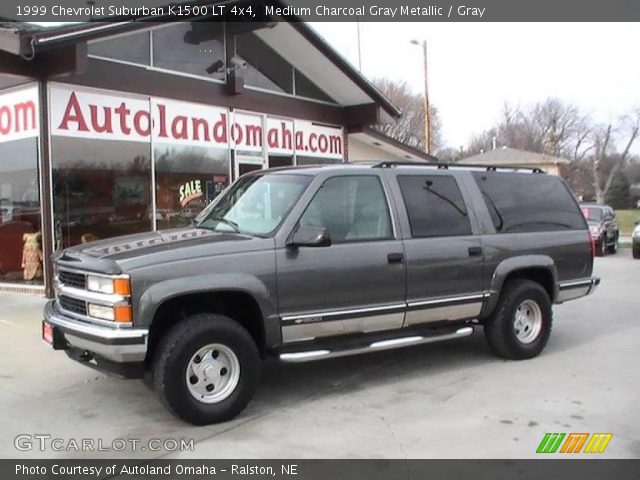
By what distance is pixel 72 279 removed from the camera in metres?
5.09

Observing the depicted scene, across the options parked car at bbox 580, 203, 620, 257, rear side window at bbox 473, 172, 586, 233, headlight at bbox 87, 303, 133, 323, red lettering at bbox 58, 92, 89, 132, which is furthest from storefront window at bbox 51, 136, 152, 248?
parked car at bbox 580, 203, 620, 257

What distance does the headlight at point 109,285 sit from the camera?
14.9ft

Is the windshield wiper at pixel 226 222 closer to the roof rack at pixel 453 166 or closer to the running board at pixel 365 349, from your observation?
the running board at pixel 365 349

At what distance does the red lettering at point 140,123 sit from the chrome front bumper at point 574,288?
803 cm

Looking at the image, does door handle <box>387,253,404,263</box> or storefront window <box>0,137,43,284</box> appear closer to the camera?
door handle <box>387,253,404,263</box>

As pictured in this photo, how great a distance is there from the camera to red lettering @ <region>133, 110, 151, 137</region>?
11812 mm

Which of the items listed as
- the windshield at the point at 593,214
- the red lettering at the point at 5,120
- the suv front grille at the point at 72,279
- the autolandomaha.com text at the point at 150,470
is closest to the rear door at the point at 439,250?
the autolandomaha.com text at the point at 150,470

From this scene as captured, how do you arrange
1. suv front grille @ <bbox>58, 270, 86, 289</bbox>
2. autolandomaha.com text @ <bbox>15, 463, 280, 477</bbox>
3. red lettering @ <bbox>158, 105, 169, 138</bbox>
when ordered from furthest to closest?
1. red lettering @ <bbox>158, 105, 169, 138</bbox>
2. suv front grille @ <bbox>58, 270, 86, 289</bbox>
3. autolandomaha.com text @ <bbox>15, 463, 280, 477</bbox>

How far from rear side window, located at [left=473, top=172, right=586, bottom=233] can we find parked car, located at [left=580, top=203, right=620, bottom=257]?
1297 cm

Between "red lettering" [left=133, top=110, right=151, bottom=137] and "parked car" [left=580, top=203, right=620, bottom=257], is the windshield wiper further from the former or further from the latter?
"parked car" [left=580, top=203, right=620, bottom=257]

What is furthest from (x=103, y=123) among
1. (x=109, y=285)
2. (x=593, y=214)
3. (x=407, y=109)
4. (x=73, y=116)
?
(x=407, y=109)

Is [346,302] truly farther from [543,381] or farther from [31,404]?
[31,404]

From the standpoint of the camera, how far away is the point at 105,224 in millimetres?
11562

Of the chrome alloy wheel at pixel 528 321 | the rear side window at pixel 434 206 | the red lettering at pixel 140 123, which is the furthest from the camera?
the red lettering at pixel 140 123
